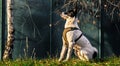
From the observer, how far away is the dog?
11969 millimetres

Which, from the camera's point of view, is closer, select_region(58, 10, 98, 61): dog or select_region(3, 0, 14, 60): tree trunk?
select_region(58, 10, 98, 61): dog

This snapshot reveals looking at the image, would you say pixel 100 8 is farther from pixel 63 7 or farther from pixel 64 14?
pixel 64 14

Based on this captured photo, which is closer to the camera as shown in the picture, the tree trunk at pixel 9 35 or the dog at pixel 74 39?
the dog at pixel 74 39

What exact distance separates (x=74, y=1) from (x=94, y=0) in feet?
3.48

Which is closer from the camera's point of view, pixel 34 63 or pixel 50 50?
pixel 34 63

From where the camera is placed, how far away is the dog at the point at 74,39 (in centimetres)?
1197

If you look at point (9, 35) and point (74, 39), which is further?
point (9, 35)

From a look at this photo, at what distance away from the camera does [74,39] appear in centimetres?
1210

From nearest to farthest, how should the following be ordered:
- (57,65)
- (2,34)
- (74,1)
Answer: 1. (57,65)
2. (74,1)
3. (2,34)

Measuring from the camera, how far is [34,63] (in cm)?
1170

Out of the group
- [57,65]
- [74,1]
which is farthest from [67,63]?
[74,1]

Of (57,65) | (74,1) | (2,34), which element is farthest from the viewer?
(2,34)

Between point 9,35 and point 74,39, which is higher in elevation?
point 74,39

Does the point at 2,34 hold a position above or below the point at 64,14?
below
